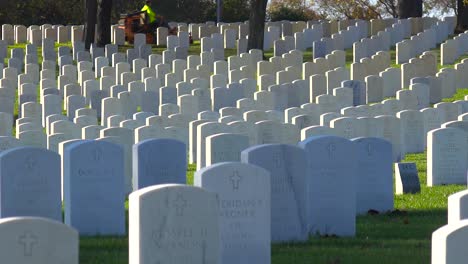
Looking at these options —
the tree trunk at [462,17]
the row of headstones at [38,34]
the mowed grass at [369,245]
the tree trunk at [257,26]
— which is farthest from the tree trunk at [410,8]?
the mowed grass at [369,245]

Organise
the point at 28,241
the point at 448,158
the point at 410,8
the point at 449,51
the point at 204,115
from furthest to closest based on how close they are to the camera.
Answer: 1. the point at 410,8
2. the point at 449,51
3. the point at 204,115
4. the point at 448,158
5. the point at 28,241

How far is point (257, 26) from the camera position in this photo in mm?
35250

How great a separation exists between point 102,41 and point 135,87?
47.6 feet

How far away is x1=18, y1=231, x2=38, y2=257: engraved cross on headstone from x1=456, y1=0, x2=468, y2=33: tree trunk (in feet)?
118

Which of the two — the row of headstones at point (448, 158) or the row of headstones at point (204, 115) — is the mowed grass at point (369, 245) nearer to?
the row of headstones at point (448, 158)

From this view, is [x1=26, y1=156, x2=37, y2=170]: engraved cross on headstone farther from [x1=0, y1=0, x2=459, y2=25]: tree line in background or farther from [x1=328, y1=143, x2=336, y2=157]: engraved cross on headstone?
[x1=0, y1=0, x2=459, y2=25]: tree line in background

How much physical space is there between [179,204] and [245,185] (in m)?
1.33

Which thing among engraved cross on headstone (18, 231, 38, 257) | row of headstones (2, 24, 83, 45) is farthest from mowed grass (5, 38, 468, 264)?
row of headstones (2, 24, 83, 45)

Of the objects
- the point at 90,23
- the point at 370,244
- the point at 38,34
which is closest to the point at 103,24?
the point at 90,23

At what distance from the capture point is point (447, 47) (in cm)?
3275

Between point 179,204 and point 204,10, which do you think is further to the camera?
point 204,10

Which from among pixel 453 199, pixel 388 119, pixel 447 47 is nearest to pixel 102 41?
pixel 447 47

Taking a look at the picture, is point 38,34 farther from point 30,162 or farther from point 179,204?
point 179,204

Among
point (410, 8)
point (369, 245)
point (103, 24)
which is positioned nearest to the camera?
point (369, 245)
